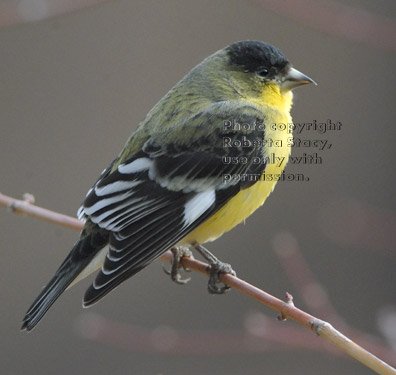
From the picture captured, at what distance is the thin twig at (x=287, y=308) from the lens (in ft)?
7.84

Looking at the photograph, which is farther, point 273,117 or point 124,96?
point 124,96

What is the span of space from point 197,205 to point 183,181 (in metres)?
0.16

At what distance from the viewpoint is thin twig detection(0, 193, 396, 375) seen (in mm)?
2391

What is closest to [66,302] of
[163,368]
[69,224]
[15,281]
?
[15,281]

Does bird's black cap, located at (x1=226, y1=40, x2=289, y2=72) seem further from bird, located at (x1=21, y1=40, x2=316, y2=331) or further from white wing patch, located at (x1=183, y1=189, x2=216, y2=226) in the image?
white wing patch, located at (x1=183, y1=189, x2=216, y2=226)

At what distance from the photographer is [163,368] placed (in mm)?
6379

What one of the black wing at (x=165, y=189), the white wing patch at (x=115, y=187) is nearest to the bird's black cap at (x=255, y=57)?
the black wing at (x=165, y=189)

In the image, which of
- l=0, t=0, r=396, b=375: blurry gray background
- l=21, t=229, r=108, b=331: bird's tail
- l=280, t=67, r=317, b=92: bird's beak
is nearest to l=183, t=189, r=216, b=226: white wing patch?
l=21, t=229, r=108, b=331: bird's tail

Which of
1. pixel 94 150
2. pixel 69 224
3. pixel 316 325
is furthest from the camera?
pixel 94 150

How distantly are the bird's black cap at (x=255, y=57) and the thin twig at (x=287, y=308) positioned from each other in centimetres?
101

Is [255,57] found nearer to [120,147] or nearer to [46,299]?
[46,299]

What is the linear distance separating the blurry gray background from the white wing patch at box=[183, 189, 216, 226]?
2884 millimetres

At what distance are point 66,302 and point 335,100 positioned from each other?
2832mm

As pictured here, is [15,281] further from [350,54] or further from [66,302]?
[350,54]
